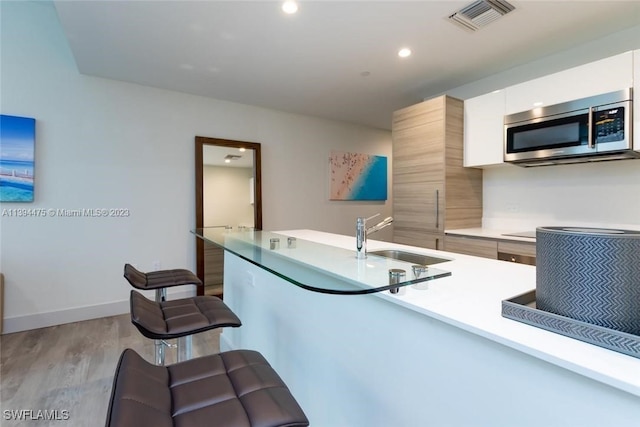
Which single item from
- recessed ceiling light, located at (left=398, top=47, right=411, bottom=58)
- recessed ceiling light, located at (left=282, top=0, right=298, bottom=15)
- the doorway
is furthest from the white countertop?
the doorway

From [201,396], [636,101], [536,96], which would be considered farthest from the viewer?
[536,96]

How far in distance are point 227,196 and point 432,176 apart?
2481 mm

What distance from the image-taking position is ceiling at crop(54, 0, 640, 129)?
208cm

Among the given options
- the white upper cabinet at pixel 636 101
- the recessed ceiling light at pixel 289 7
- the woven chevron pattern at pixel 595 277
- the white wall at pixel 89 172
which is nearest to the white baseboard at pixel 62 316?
the white wall at pixel 89 172

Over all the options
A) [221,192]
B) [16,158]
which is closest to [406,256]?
[221,192]

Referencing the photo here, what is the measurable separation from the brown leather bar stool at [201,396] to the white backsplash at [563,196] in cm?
299

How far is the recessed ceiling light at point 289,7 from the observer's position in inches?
78.7

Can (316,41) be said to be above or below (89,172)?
above

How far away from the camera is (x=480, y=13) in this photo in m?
2.12

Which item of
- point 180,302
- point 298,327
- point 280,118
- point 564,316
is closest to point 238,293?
point 180,302

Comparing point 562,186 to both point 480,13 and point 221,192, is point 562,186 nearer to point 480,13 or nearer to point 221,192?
point 480,13

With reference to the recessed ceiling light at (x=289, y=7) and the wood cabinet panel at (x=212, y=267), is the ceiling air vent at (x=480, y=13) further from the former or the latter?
the wood cabinet panel at (x=212, y=267)

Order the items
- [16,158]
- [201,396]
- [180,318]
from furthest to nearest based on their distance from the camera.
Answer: [16,158], [180,318], [201,396]

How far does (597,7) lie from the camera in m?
2.10
